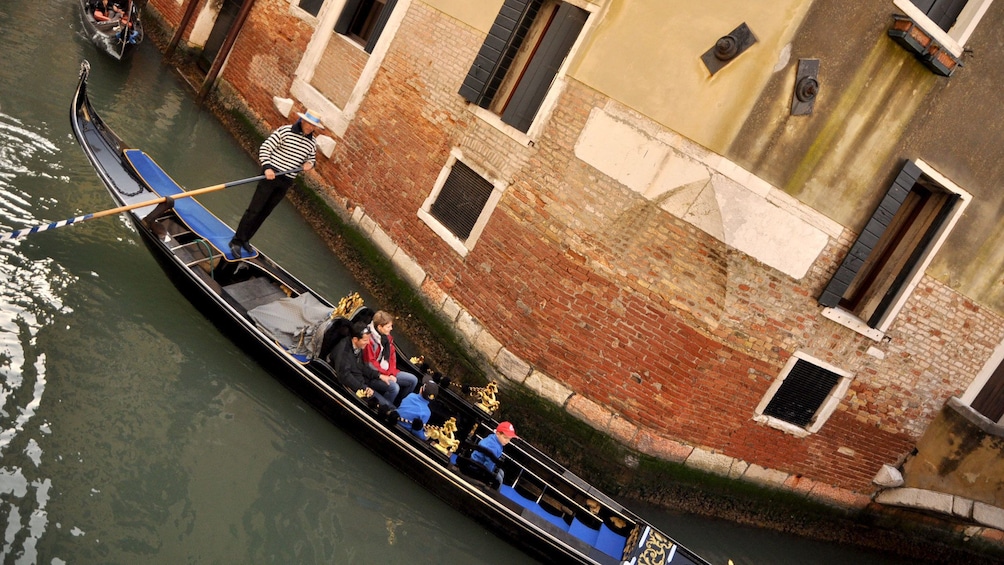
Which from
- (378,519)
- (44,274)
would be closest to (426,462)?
(378,519)

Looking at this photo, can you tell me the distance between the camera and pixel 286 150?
546 cm

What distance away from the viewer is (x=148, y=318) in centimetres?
477

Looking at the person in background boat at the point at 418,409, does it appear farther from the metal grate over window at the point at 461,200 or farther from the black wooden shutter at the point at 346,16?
the black wooden shutter at the point at 346,16

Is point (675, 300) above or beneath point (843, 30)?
beneath

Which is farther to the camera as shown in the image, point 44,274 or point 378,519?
point 44,274

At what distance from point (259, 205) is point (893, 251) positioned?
428 centimetres

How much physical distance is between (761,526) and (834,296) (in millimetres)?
1893

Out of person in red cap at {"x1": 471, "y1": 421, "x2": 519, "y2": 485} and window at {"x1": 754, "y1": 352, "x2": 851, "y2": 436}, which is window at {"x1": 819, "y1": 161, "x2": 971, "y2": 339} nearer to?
window at {"x1": 754, "y1": 352, "x2": 851, "y2": 436}

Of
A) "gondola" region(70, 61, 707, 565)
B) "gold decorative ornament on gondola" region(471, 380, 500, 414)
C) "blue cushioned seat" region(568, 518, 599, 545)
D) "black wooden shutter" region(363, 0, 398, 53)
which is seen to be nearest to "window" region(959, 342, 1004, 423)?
"gondola" region(70, 61, 707, 565)

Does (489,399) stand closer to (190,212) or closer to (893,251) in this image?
(190,212)

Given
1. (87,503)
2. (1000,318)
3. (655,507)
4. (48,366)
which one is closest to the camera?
(87,503)

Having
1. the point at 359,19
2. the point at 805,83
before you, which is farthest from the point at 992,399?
the point at 359,19

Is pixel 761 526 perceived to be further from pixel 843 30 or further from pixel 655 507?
pixel 843 30

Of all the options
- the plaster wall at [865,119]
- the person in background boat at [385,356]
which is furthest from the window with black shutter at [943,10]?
the person in background boat at [385,356]
